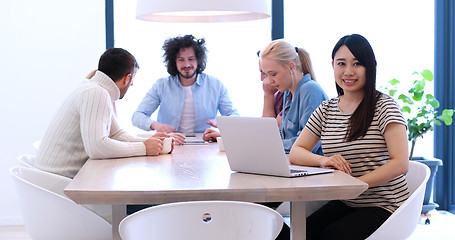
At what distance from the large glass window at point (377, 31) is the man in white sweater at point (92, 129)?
2.49m

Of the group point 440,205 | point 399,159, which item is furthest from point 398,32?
point 399,159

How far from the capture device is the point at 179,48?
4.80m

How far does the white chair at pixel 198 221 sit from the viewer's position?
182 centimetres

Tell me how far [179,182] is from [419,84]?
11.8 feet

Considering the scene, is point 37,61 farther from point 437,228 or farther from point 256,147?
point 437,228

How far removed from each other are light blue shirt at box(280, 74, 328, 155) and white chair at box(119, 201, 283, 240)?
1.47 metres

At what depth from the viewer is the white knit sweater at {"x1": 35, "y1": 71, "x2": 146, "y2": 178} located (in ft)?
9.68

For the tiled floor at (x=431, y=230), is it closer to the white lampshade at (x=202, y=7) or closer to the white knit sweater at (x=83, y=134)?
the white knit sweater at (x=83, y=134)

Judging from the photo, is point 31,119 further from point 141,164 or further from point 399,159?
point 399,159

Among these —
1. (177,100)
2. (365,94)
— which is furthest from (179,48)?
(365,94)

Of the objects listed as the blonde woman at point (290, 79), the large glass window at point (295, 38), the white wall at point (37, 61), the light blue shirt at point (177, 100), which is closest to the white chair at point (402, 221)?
the blonde woman at point (290, 79)

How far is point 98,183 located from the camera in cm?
216

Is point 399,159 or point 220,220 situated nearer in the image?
point 220,220

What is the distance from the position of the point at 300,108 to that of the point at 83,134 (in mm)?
1176
